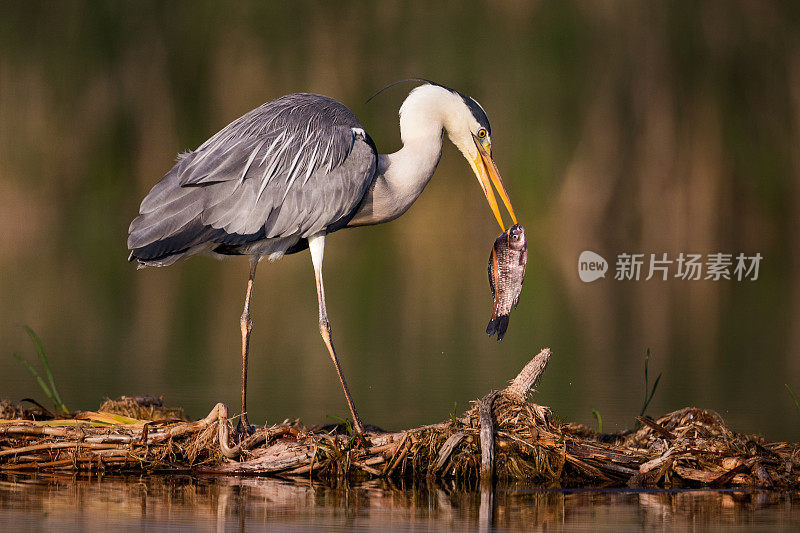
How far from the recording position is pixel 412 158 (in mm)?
8523

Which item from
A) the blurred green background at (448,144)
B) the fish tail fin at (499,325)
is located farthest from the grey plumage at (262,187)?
the blurred green background at (448,144)

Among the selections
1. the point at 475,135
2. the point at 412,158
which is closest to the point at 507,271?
the point at 412,158

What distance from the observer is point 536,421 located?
6625 mm

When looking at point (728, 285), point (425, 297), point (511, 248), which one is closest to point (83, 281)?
point (425, 297)

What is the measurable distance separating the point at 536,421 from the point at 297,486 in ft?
4.13

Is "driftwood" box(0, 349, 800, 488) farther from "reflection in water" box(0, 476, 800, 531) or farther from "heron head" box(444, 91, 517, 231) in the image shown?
"heron head" box(444, 91, 517, 231)

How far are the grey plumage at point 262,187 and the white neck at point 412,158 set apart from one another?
250mm

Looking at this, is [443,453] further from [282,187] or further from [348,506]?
[282,187]

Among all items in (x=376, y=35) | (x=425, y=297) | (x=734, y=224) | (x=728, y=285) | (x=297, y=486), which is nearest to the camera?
(x=297, y=486)

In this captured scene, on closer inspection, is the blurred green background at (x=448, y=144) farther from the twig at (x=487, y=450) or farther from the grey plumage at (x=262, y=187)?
the twig at (x=487, y=450)

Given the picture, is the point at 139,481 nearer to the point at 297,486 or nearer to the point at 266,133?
the point at 297,486

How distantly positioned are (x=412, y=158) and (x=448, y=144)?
51.3ft

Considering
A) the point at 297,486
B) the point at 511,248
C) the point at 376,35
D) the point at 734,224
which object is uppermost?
the point at 376,35

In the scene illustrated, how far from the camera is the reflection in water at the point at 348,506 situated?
5336 millimetres
